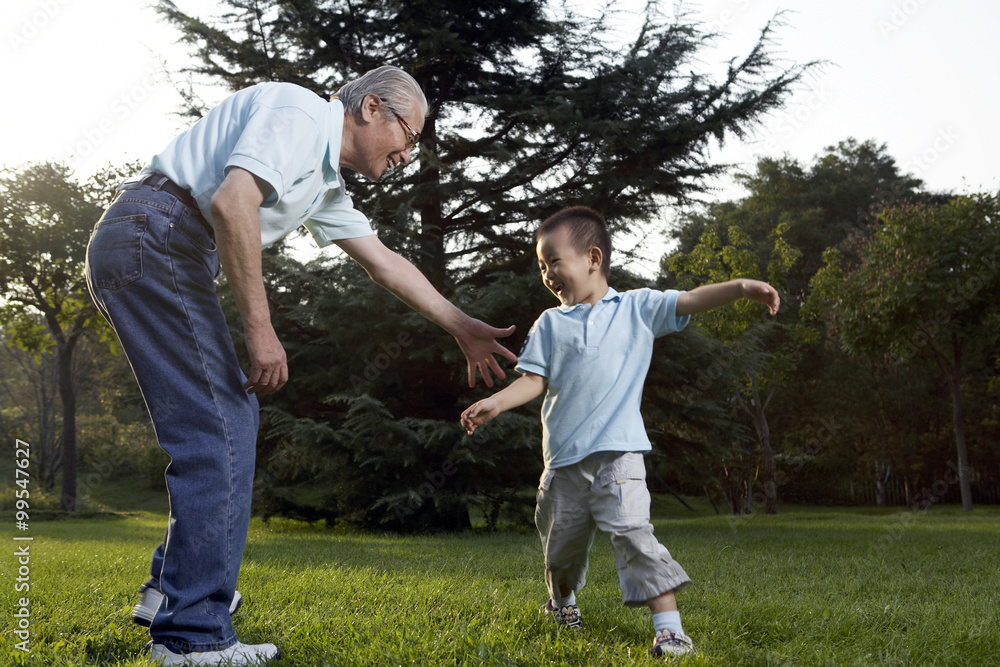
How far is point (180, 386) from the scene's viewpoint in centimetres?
219

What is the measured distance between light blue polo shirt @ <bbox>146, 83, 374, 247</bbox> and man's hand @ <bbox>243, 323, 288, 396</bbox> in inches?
14.1

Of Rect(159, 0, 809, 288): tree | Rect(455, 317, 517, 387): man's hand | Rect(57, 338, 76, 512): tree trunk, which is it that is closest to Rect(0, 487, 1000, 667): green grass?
Rect(455, 317, 517, 387): man's hand

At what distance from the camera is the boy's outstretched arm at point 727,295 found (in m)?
2.44

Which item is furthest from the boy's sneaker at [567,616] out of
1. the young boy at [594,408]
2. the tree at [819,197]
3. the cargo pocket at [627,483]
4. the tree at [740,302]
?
the tree at [819,197]

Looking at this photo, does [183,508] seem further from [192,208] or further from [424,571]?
[424,571]

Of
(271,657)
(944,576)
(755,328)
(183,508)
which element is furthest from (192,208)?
(755,328)

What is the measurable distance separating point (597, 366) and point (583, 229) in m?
0.57

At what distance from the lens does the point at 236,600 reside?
2.73 metres

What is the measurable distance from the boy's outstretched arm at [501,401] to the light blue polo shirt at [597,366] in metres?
0.06

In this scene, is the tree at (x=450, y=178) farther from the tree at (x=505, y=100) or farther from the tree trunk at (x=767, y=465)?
the tree trunk at (x=767, y=465)

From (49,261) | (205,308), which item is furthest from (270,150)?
(49,261)

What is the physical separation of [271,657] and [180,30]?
935 cm

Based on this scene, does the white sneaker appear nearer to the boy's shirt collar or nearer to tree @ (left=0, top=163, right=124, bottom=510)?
the boy's shirt collar

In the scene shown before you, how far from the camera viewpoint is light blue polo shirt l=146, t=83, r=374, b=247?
2133mm
